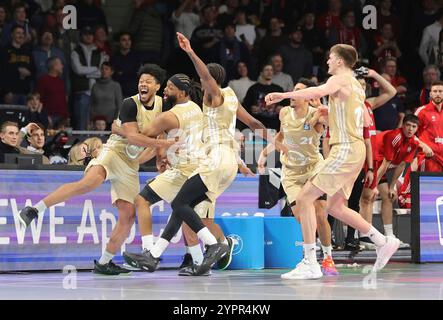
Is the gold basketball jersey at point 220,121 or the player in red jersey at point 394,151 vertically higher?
the gold basketball jersey at point 220,121

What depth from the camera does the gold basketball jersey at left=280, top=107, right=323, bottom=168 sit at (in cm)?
1240

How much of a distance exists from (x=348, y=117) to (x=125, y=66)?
8.46 m

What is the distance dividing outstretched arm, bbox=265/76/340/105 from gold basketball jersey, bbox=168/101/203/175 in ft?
4.15

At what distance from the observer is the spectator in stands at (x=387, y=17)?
2144 cm

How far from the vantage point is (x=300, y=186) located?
12.4m

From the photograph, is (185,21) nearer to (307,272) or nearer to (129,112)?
(129,112)

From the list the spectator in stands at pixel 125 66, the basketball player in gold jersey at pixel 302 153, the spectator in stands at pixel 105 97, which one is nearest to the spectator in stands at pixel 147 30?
the spectator in stands at pixel 125 66

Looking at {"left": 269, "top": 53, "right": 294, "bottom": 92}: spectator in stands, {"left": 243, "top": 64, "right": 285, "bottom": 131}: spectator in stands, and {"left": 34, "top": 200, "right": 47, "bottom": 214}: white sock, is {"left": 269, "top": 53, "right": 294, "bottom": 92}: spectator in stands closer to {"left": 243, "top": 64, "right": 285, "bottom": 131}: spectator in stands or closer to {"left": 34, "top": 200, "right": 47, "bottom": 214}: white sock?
{"left": 243, "top": 64, "right": 285, "bottom": 131}: spectator in stands

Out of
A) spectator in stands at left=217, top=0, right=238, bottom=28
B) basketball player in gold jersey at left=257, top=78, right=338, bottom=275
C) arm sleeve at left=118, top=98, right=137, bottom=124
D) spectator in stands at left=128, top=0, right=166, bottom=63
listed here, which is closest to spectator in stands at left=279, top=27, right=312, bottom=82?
spectator in stands at left=217, top=0, right=238, bottom=28

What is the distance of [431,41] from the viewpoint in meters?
21.1

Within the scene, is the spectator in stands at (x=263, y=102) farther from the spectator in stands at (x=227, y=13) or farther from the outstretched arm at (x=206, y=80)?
the outstretched arm at (x=206, y=80)

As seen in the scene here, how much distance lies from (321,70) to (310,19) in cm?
97

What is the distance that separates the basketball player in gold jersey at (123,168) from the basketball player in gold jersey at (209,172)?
57 cm
